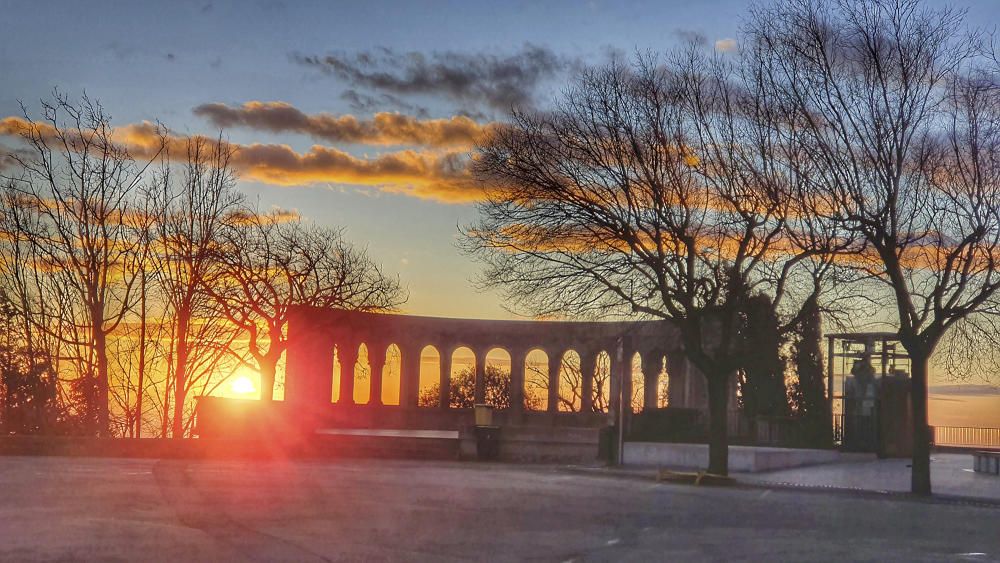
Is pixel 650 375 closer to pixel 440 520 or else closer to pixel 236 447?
pixel 236 447

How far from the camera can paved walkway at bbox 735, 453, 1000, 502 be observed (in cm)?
2506

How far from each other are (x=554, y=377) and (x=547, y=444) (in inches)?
742

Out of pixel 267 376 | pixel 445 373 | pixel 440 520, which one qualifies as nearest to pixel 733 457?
pixel 440 520

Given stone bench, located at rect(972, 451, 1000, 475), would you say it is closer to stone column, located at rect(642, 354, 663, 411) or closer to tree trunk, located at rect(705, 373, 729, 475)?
tree trunk, located at rect(705, 373, 729, 475)

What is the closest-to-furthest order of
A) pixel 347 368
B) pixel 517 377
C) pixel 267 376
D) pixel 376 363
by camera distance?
pixel 267 376 → pixel 347 368 → pixel 376 363 → pixel 517 377

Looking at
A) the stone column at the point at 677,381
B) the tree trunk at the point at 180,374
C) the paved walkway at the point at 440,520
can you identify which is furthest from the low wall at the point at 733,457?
the tree trunk at the point at 180,374

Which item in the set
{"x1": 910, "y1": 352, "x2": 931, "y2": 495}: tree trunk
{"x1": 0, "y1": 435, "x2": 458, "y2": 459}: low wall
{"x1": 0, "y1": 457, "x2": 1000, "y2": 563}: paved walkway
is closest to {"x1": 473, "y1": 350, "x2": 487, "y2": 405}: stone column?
{"x1": 0, "y1": 435, "x2": 458, "y2": 459}: low wall

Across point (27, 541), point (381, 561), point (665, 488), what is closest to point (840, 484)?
point (665, 488)

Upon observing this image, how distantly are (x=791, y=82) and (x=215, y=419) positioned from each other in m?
21.9

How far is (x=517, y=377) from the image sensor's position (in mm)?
55062

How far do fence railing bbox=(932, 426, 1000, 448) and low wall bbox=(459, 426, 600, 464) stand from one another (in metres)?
18.5

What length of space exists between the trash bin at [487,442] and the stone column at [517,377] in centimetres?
1720

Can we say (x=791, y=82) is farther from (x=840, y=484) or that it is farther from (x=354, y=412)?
(x=354, y=412)

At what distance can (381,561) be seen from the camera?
11.2 m
